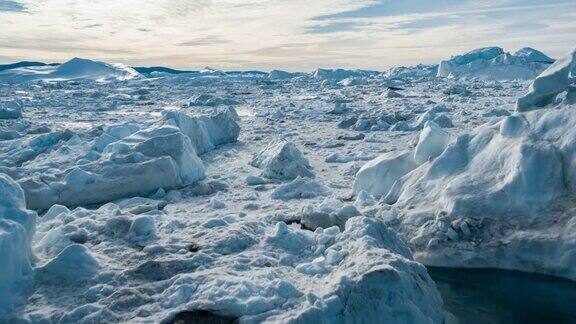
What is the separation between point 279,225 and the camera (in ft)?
16.7

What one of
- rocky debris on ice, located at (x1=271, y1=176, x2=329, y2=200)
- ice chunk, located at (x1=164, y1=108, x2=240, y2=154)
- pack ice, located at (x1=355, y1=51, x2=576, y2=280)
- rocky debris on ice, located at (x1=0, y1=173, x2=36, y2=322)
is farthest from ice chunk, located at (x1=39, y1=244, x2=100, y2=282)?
ice chunk, located at (x1=164, y1=108, x2=240, y2=154)

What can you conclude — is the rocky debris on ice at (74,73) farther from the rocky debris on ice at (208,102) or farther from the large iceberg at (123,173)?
the large iceberg at (123,173)

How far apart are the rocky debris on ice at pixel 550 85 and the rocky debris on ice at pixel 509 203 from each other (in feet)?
0.09

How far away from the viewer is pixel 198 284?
403 centimetres

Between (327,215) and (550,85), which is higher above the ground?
(550,85)

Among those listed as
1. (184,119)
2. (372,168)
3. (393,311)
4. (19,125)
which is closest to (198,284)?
(393,311)

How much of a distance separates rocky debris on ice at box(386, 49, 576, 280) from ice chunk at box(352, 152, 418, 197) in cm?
85

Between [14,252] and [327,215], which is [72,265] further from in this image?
[327,215]

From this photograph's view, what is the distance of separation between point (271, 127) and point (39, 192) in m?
9.66

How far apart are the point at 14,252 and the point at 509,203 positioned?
15.8 feet

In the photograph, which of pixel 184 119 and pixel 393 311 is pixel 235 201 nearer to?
pixel 393 311

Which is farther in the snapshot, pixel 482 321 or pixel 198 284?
pixel 482 321

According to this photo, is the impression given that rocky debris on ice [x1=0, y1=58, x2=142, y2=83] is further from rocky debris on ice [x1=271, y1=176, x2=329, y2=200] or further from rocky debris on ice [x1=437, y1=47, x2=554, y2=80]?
rocky debris on ice [x1=271, y1=176, x2=329, y2=200]

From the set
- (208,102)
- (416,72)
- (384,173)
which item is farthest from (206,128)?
(416,72)
